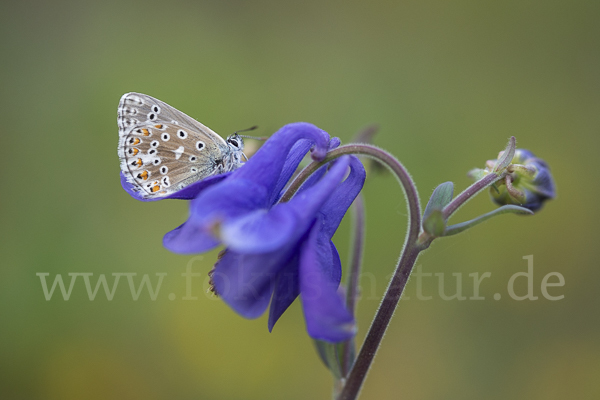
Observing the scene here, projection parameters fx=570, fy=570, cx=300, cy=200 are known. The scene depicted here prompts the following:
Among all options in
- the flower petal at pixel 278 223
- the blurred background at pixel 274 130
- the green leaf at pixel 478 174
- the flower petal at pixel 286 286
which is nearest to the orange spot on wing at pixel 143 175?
the flower petal at pixel 278 223

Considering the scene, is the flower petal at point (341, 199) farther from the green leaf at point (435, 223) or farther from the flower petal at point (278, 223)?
the green leaf at point (435, 223)

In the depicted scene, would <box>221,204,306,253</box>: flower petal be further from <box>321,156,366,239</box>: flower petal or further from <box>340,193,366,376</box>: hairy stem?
<box>340,193,366,376</box>: hairy stem

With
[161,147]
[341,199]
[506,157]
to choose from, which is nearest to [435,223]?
[341,199]

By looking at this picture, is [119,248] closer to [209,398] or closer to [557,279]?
[209,398]

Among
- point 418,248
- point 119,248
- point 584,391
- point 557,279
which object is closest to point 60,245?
point 119,248

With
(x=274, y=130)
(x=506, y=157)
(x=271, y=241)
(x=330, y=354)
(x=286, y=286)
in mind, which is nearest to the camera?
(x=271, y=241)

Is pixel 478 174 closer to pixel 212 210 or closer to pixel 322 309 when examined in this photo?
pixel 322 309

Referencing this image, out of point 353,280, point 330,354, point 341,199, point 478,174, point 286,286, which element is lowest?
point 330,354

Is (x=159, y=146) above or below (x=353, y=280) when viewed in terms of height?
above
